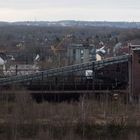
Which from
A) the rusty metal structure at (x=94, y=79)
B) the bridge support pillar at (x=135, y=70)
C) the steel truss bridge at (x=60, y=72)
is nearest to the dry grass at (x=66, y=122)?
the bridge support pillar at (x=135, y=70)

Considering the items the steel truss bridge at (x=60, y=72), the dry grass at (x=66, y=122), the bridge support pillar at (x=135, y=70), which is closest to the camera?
the dry grass at (x=66, y=122)

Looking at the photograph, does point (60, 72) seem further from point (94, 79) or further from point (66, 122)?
point (66, 122)

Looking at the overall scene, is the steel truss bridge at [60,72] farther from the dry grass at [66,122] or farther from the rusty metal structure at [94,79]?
the dry grass at [66,122]

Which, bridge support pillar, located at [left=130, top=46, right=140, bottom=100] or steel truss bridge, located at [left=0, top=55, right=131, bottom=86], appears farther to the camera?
steel truss bridge, located at [left=0, top=55, right=131, bottom=86]

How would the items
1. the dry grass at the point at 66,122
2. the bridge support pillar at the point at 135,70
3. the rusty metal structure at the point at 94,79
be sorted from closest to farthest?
the dry grass at the point at 66,122, the bridge support pillar at the point at 135,70, the rusty metal structure at the point at 94,79

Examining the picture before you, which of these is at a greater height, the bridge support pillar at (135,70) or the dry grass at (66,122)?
the bridge support pillar at (135,70)

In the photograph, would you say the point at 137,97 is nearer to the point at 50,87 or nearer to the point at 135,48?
the point at 135,48

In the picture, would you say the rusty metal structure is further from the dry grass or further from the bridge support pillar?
the dry grass

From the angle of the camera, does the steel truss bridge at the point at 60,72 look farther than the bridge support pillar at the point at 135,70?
Yes

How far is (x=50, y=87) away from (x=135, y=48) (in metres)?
6.15

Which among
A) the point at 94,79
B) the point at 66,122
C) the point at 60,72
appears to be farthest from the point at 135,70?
the point at 66,122

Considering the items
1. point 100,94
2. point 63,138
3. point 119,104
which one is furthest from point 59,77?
point 63,138

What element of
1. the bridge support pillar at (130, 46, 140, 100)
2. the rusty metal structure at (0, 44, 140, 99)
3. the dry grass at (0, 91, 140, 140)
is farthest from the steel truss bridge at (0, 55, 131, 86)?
the dry grass at (0, 91, 140, 140)

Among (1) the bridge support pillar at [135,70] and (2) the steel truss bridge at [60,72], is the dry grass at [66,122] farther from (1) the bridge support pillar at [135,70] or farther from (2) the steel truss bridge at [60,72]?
(2) the steel truss bridge at [60,72]
